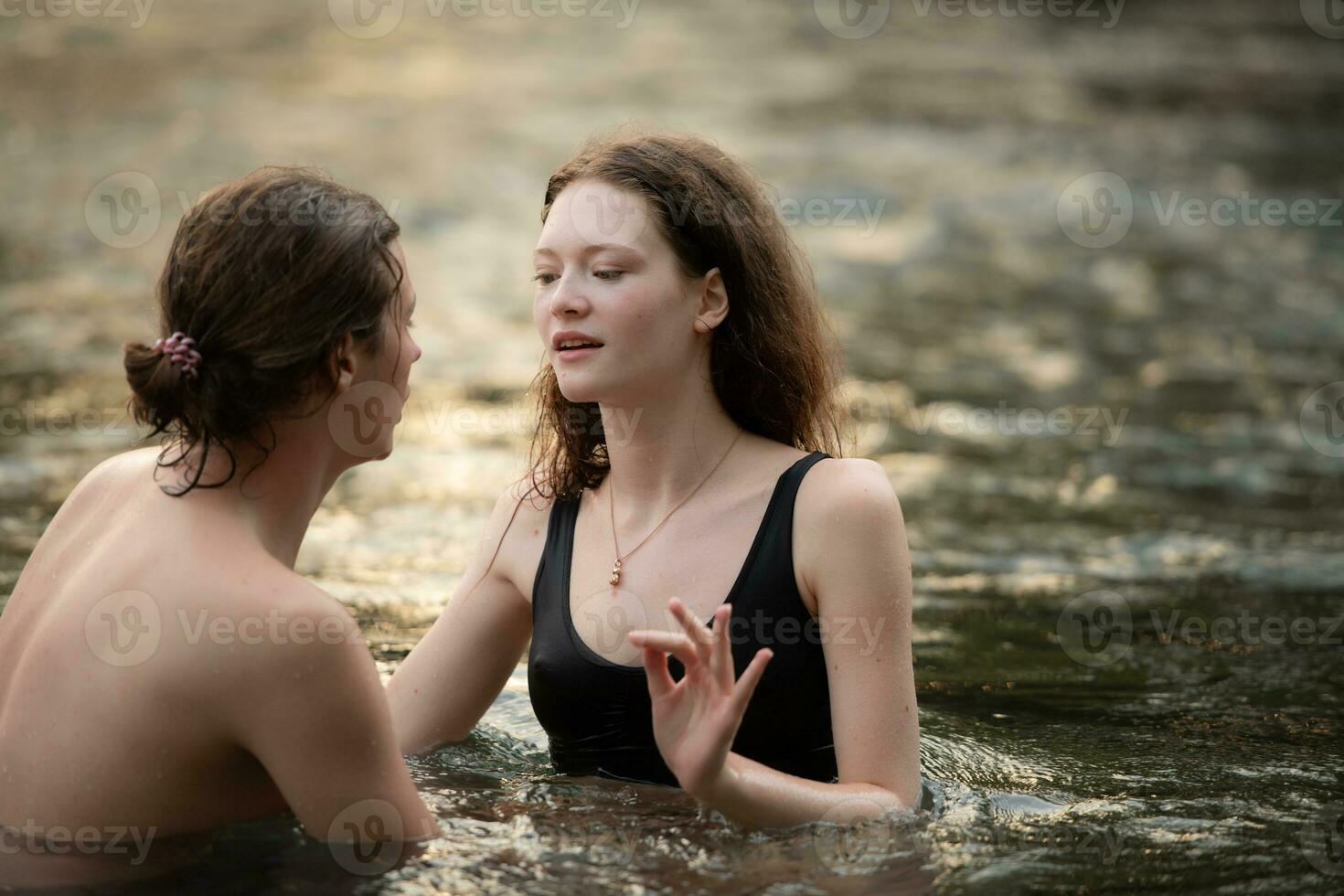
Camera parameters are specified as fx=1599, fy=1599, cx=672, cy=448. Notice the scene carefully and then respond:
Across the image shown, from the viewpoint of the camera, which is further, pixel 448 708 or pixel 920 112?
pixel 920 112

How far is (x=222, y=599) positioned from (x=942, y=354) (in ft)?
29.2

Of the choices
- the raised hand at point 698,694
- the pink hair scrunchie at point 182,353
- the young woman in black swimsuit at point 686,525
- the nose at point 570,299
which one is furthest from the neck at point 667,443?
the pink hair scrunchie at point 182,353

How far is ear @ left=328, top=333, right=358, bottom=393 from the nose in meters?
0.68

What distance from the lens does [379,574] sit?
21.3ft

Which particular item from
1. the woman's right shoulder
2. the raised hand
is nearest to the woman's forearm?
the raised hand

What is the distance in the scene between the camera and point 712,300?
3879 mm

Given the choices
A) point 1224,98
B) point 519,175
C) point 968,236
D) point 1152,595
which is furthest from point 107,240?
point 1224,98

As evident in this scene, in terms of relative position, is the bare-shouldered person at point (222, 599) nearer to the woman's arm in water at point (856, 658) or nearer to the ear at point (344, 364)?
the ear at point (344, 364)

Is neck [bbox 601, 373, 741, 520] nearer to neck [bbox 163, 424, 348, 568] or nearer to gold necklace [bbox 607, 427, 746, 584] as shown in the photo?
gold necklace [bbox 607, 427, 746, 584]

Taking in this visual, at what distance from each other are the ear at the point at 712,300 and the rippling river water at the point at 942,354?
119 centimetres

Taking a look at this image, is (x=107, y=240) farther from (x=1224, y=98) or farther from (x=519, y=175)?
(x=1224, y=98)

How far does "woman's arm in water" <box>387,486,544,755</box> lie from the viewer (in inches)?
162

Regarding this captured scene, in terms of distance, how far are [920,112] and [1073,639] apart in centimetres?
1421

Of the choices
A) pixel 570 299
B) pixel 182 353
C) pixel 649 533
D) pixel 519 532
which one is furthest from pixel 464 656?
pixel 182 353
